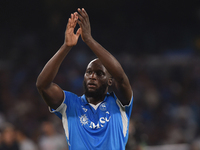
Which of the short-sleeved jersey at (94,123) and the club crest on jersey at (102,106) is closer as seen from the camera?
the short-sleeved jersey at (94,123)

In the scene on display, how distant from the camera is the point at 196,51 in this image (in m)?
11.3

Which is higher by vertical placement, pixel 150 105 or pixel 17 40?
pixel 17 40

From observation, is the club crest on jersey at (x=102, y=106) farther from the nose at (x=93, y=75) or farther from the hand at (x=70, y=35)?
the hand at (x=70, y=35)

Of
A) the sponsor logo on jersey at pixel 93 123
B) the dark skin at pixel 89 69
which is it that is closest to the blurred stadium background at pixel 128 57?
the sponsor logo on jersey at pixel 93 123

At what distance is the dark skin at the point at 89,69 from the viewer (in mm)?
2998

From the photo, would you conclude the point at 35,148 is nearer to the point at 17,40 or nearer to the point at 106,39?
the point at 17,40

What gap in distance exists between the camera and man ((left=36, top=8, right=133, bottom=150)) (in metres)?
3.01

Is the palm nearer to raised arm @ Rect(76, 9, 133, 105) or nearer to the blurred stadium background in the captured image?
raised arm @ Rect(76, 9, 133, 105)

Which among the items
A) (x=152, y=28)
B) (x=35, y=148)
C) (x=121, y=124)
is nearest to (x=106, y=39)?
(x=152, y=28)

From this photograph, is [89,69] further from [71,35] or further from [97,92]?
[71,35]

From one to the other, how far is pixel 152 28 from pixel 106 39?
2.14 m

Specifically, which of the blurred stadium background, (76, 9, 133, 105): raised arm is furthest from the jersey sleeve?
the blurred stadium background

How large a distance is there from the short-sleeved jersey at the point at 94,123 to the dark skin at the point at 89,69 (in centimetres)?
14

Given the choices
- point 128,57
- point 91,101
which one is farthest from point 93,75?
point 128,57
